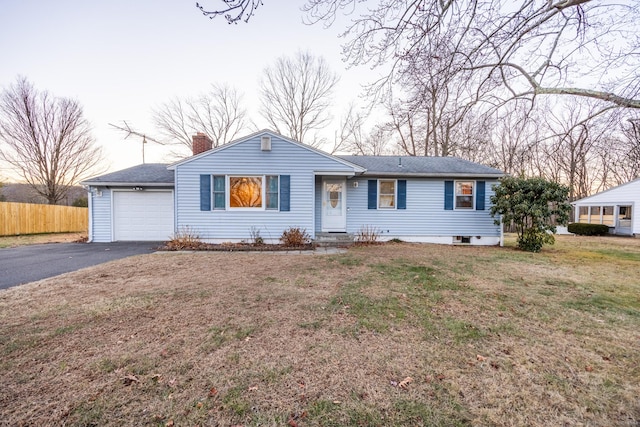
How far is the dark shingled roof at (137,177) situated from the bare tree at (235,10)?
9.32m

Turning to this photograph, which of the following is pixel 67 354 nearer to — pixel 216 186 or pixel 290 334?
pixel 290 334

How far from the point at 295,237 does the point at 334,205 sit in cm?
262

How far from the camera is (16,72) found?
58.4 ft

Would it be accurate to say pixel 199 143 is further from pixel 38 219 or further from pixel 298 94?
pixel 298 94

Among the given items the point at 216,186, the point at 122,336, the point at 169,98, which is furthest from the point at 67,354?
the point at 169,98

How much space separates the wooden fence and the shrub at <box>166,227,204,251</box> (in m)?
11.1

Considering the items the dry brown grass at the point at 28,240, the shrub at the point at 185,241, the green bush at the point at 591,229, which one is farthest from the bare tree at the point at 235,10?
the green bush at the point at 591,229

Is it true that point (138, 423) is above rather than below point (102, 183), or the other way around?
below

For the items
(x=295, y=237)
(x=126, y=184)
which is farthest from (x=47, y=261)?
(x=295, y=237)

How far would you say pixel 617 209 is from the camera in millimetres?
19031

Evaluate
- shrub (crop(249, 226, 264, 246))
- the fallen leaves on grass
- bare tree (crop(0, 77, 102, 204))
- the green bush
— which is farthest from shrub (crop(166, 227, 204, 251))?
the green bush

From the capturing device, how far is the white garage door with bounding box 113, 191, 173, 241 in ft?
37.5

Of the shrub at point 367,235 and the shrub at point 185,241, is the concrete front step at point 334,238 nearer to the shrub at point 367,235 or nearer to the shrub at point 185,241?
Result: the shrub at point 367,235

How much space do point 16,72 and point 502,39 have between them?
1079 inches
